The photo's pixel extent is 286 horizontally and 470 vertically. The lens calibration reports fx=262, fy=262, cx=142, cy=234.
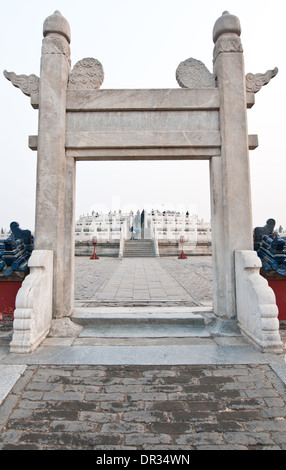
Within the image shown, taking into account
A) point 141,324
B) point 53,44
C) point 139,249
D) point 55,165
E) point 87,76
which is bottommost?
point 141,324

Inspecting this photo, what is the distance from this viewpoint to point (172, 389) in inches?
89.9

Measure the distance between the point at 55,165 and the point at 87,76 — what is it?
1.60m

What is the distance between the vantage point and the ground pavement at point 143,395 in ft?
5.68

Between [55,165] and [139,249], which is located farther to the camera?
[139,249]

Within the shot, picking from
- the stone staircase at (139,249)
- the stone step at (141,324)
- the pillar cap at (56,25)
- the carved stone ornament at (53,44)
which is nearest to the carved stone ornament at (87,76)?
the carved stone ornament at (53,44)

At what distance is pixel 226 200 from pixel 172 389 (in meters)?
2.63

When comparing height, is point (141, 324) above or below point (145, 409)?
above

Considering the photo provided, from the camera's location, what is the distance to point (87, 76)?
420 cm

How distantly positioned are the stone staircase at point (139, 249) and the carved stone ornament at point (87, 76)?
632 inches

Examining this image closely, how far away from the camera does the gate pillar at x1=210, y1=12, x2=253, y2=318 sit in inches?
150

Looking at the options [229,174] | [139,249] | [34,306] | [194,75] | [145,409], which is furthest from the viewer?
[139,249]

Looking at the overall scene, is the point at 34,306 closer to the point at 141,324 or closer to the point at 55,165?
the point at 141,324

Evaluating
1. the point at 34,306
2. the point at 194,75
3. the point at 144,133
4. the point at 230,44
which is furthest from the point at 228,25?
the point at 34,306
